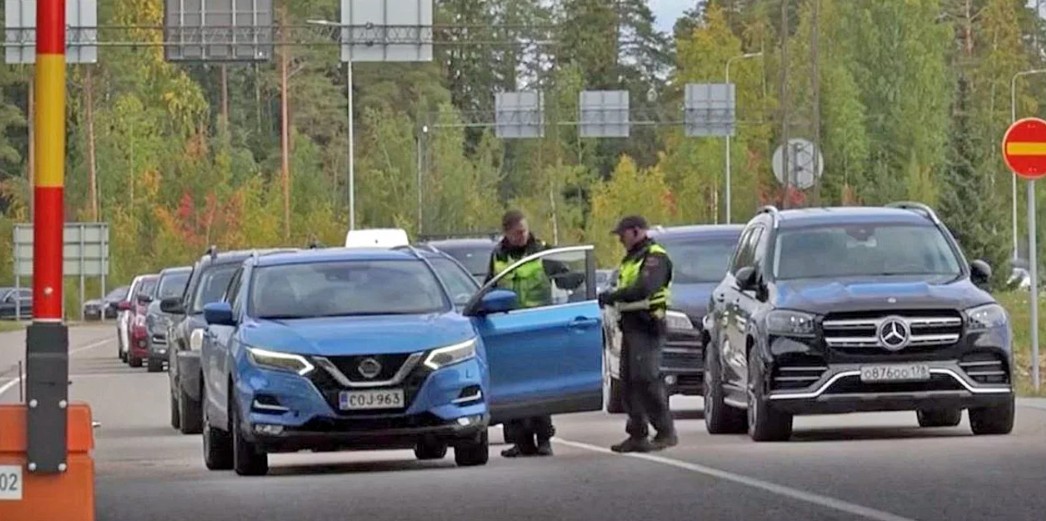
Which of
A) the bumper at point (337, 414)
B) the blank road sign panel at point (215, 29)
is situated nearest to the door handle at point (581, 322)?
the bumper at point (337, 414)

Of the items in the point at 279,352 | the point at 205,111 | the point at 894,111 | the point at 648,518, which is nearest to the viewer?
the point at 648,518

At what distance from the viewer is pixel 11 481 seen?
1358 cm

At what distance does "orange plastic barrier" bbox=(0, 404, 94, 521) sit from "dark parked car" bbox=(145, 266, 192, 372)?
1214 inches

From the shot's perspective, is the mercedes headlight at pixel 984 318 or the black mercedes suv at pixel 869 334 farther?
the mercedes headlight at pixel 984 318

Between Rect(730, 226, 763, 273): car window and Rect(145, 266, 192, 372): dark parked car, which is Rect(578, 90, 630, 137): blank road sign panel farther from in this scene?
Rect(730, 226, 763, 273): car window

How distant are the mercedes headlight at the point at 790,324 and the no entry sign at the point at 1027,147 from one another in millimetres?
9680

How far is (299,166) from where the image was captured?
12125 cm

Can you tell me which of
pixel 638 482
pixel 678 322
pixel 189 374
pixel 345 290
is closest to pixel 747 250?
pixel 678 322

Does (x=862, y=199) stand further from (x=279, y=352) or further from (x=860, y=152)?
(x=279, y=352)

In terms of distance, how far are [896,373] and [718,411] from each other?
8.85ft

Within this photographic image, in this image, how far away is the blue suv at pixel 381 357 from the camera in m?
19.7

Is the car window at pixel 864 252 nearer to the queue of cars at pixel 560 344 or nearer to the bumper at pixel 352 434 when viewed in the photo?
the queue of cars at pixel 560 344

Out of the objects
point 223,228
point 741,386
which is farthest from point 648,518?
point 223,228

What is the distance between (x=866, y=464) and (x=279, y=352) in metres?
3.90
